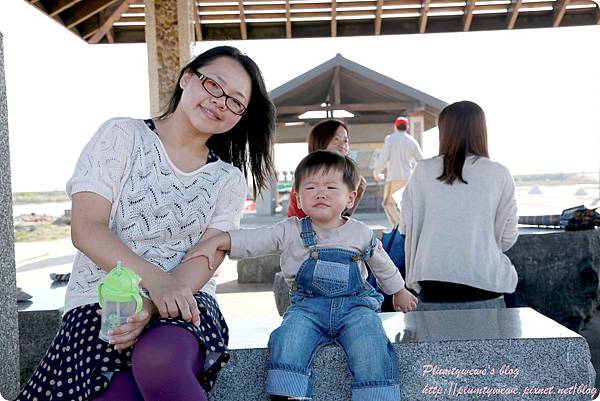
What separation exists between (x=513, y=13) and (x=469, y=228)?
25.3 feet

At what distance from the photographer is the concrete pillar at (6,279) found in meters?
2.62

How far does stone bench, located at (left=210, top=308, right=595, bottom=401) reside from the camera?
2.36 meters

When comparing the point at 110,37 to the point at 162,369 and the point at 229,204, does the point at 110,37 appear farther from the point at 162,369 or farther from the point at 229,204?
the point at 162,369

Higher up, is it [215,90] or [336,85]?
[336,85]

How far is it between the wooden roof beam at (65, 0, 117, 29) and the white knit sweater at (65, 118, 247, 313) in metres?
7.96

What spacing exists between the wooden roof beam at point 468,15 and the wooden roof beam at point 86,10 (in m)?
5.48

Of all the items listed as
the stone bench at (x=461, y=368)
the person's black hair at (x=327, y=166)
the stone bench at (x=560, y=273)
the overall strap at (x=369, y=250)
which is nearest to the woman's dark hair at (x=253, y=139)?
the person's black hair at (x=327, y=166)

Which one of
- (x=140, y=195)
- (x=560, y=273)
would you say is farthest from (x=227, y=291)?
(x=140, y=195)

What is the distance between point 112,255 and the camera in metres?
1.87

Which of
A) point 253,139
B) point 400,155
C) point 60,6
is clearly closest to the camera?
point 253,139

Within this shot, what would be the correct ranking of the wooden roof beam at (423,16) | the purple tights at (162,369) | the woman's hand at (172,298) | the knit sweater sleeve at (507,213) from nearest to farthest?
the purple tights at (162,369), the woman's hand at (172,298), the knit sweater sleeve at (507,213), the wooden roof beam at (423,16)

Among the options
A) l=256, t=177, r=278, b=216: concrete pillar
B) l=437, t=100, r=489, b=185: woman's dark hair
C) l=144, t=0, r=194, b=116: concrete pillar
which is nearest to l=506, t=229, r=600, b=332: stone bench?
l=437, t=100, r=489, b=185: woman's dark hair

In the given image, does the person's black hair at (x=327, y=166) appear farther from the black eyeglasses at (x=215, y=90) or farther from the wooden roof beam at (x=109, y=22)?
the wooden roof beam at (x=109, y=22)

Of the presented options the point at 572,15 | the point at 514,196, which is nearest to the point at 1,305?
the point at 514,196
